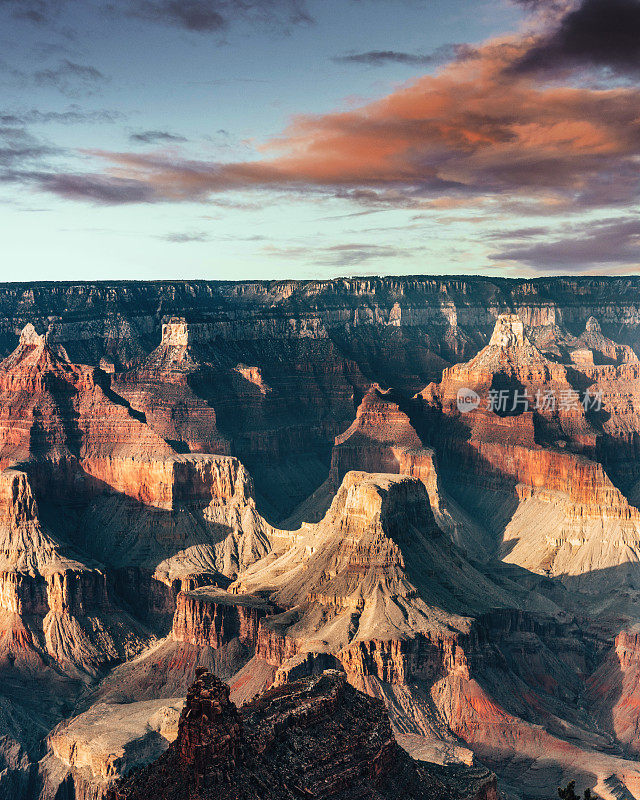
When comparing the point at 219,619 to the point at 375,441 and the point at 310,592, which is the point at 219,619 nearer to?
the point at 310,592

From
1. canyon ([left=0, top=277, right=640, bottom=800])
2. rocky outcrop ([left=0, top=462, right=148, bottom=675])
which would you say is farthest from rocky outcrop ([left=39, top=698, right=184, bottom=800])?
rocky outcrop ([left=0, top=462, right=148, bottom=675])

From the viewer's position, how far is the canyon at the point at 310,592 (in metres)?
58.9

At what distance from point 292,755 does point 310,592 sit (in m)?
51.5

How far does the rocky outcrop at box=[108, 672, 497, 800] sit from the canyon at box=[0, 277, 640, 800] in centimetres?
13

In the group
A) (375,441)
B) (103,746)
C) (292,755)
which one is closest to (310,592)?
(103,746)

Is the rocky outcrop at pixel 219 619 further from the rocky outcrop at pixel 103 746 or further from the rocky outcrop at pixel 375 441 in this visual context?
the rocky outcrop at pixel 375 441

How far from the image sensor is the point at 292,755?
51875mm

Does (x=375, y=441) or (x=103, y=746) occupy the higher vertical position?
(x=375, y=441)

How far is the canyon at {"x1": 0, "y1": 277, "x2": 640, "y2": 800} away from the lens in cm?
5888

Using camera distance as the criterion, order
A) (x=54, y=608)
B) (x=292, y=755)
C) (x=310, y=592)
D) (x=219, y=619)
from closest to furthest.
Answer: (x=292, y=755)
(x=310, y=592)
(x=219, y=619)
(x=54, y=608)

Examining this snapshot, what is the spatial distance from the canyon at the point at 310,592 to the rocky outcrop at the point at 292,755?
0.13 metres

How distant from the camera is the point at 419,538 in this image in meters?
108

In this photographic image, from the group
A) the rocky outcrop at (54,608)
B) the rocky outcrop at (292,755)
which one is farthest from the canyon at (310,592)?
the rocky outcrop at (54,608)

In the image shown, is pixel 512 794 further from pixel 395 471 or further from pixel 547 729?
pixel 395 471
